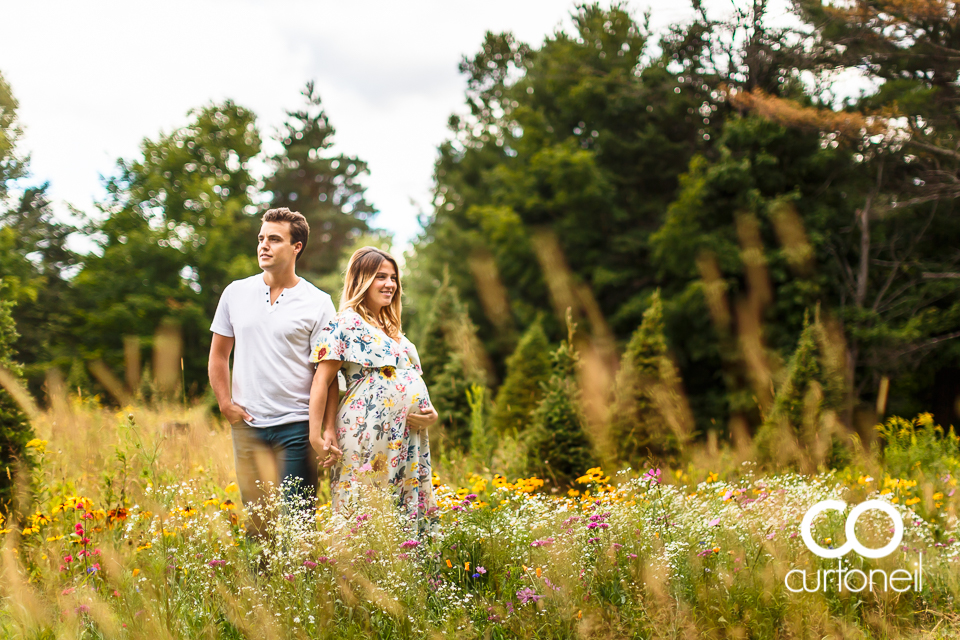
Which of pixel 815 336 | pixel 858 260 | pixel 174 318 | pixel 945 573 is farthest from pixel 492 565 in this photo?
pixel 174 318

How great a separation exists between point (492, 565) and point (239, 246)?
21.7 metres

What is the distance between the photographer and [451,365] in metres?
8.48

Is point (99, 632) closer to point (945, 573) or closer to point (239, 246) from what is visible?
point (945, 573)

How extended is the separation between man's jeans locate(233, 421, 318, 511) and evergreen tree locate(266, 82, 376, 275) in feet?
75.9

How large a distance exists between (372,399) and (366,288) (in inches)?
21.5

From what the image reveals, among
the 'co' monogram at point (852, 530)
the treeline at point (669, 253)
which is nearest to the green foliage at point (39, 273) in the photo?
the treeline at point (669, 253)

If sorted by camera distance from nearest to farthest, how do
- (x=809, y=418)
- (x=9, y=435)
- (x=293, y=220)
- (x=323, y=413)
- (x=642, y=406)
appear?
(x=323, y=413) → (x=293, y=220) → (x=9, y=435) → (x=809, y=418) → (x=642, y=406)

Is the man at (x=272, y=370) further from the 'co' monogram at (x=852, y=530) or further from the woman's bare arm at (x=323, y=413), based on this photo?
the 'co' monogram at (x=852, y=530)

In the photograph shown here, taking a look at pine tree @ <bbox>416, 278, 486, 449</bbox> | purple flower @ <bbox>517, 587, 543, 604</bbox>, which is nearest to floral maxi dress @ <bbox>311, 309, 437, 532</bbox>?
purple flower @ <bbox>517, 587, 543, 604</bbox>

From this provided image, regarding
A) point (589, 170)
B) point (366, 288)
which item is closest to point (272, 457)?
point (366, 288)

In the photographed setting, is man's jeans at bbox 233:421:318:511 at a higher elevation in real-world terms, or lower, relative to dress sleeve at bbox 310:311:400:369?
lower

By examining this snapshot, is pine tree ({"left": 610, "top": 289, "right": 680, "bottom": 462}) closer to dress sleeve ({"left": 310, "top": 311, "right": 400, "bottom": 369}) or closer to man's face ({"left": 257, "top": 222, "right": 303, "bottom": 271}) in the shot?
dress sleeve ({"left": 310, "top": 311, "right": 400, "bottom": 369})

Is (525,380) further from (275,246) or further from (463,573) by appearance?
(275,246)

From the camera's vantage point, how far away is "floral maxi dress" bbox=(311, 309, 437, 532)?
301 centimetres
